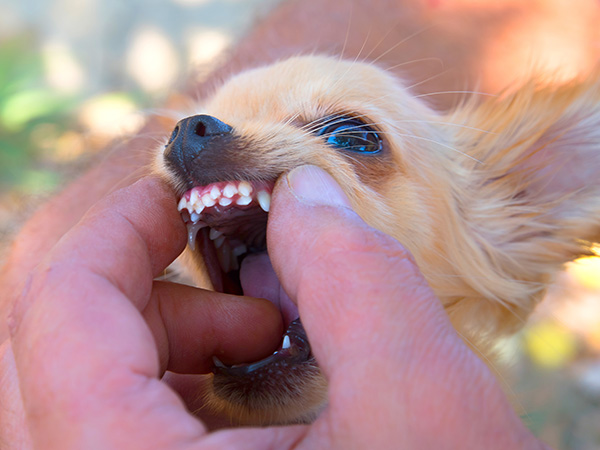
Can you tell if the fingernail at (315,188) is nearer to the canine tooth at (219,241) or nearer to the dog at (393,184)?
the dog at (393,184)

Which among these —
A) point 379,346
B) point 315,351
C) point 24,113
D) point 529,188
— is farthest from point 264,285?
point 24,113

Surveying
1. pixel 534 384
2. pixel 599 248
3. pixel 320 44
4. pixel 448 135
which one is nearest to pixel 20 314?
pixel 448 135

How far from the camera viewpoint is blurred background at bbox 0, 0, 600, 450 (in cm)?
377

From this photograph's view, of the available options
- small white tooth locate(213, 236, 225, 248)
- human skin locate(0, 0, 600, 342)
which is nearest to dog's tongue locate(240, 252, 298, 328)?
small white tooth locate(213, 236, 225, 248)

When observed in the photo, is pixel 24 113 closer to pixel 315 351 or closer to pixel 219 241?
pixel 219 241

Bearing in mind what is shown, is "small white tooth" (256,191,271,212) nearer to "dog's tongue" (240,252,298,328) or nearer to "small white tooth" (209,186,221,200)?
"small white tooth" (209,186,221,200)

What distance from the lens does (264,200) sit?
4.90ft

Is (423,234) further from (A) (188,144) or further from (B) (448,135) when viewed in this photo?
(A) (188,144)

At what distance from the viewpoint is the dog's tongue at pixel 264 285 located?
1752 mm

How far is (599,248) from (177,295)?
67.0 inches

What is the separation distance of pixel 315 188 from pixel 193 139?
0.45m

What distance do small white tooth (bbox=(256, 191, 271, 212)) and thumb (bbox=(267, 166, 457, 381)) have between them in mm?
306

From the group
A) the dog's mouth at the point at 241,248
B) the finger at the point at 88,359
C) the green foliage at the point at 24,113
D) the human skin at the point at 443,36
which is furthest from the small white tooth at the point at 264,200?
the green foliage at the point at 24,113

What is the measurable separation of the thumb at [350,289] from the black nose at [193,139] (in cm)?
43
